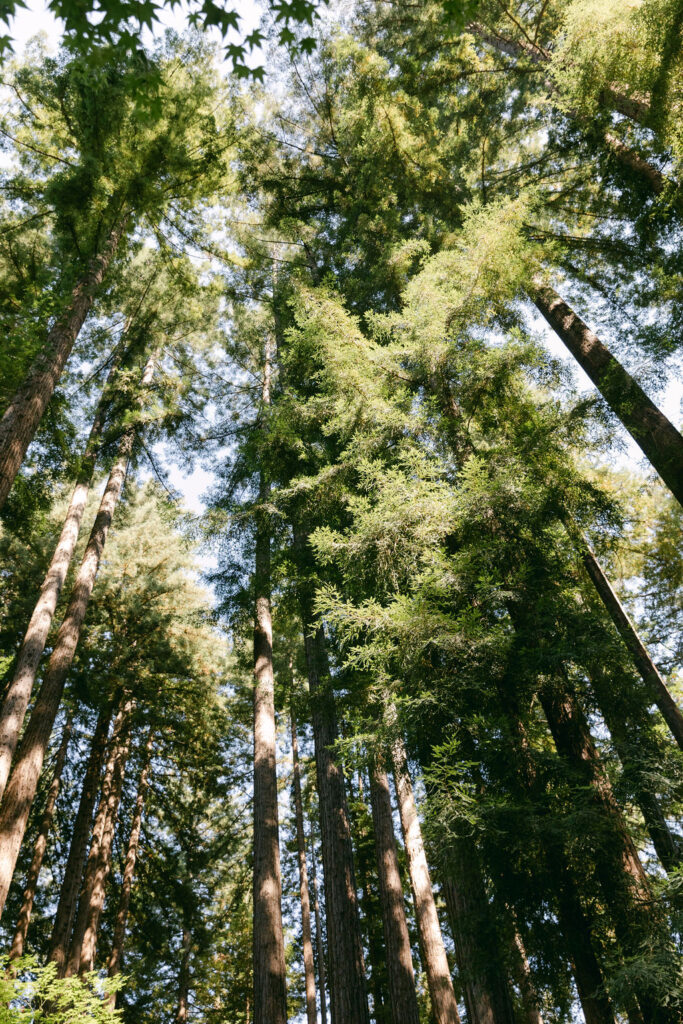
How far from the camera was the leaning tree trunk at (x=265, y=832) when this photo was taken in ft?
20.7

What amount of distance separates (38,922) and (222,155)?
16.2 m

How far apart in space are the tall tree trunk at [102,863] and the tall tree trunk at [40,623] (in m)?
4.46

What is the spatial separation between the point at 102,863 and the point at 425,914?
7645mm

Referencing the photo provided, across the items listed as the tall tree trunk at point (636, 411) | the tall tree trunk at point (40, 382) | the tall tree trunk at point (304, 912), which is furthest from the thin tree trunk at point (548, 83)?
the tall tree trunk at point (304, 912)

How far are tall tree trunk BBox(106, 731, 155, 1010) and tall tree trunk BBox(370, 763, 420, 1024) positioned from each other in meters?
6.00

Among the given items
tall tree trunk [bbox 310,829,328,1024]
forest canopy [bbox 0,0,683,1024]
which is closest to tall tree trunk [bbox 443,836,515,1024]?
forest canopy [bbox 0,0,683,1024]

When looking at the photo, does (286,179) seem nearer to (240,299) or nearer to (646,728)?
(240,299)

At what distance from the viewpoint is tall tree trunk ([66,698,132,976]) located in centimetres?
1000

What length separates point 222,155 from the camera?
9891mm

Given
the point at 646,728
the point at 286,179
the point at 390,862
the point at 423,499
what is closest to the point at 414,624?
the point at 423,499

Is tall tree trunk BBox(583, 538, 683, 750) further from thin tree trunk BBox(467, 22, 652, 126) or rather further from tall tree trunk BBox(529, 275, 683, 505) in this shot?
thin tree trunk BBox(467, 22, 652, 126)

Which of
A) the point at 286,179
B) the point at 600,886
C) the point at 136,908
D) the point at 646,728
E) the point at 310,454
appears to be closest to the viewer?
the point at 600,886

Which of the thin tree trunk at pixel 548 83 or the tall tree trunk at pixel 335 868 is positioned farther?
the tall tree trunk at pixel 335 868

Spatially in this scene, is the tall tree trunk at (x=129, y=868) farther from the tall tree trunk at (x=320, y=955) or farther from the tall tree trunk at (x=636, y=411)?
the tall tree trunk at (x=636, y=411)
